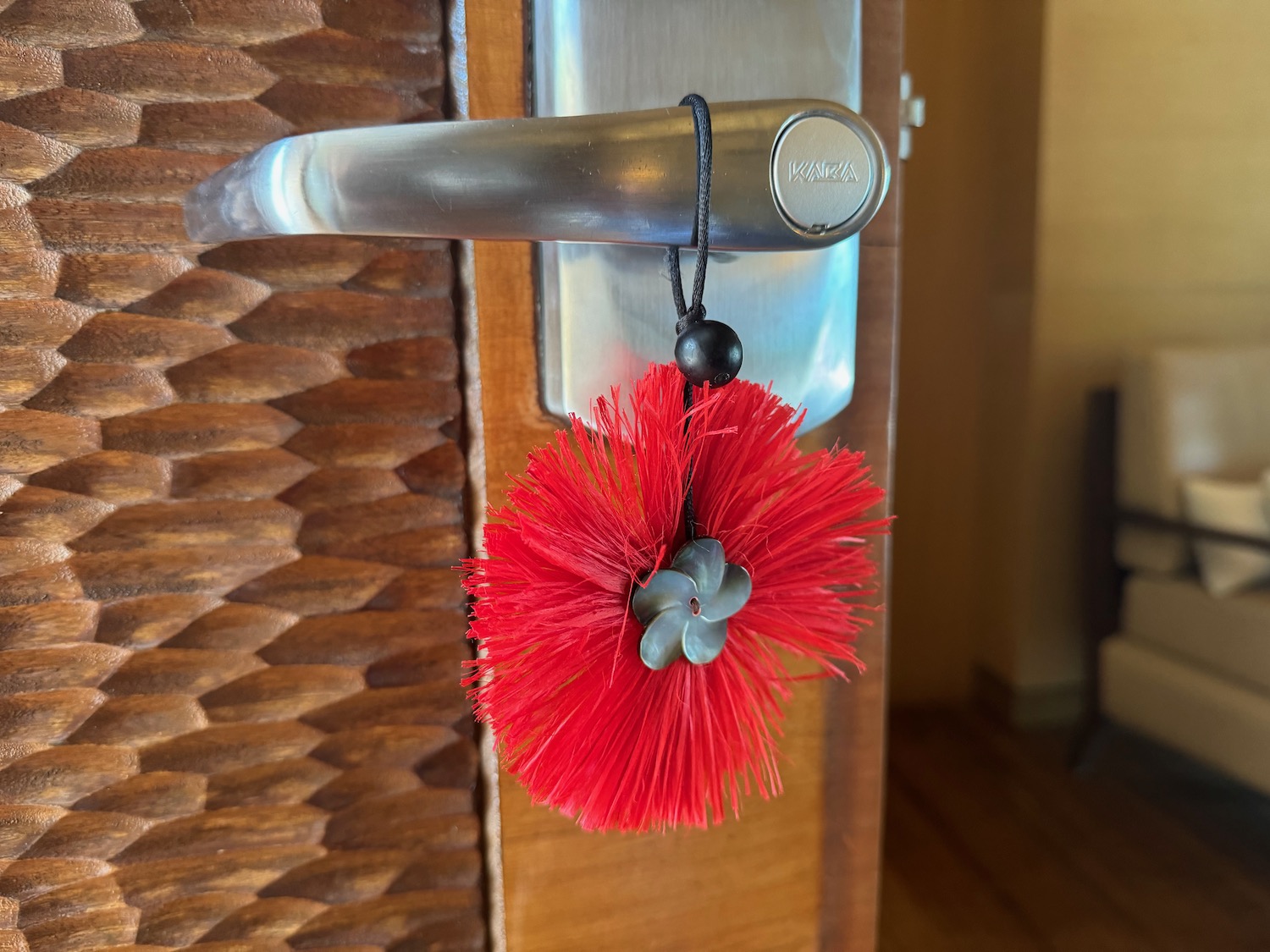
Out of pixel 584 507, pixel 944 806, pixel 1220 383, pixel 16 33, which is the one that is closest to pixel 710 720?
pixel 584 507

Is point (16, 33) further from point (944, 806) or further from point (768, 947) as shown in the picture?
point (944, 806)

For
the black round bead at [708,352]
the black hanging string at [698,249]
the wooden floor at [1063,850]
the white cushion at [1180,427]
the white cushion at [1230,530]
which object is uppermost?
the black hanging string at [698,249]

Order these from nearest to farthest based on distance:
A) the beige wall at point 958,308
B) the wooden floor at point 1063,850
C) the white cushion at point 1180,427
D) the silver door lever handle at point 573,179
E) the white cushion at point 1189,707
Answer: the silver door lever handle at point 573,179, the wooden floor at point 1063,850, the white cushion at point 1189,707, the white cushion at point 1180,427, the beige wall at point 958,308

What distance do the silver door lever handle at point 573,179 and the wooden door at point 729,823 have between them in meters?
0.05

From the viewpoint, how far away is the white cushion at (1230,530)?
3.43 feet

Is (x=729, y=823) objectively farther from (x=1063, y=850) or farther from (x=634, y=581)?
(x=1063, y=850)

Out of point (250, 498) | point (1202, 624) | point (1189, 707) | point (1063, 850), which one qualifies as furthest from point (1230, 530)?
point (250, 498)

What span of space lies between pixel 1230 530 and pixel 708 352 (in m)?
1.22

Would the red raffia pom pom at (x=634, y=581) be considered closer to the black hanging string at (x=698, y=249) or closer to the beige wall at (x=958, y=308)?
the black hanging string at (x=698, y=249)

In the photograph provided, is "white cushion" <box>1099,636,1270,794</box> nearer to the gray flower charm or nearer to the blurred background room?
the blurred background room

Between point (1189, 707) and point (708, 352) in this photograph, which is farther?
point (1189, 707)

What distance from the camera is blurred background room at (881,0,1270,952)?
1045 mm

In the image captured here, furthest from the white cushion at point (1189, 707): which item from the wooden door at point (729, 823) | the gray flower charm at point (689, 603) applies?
the gray flower charm at point (689, 603)

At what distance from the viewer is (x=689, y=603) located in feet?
0.50
